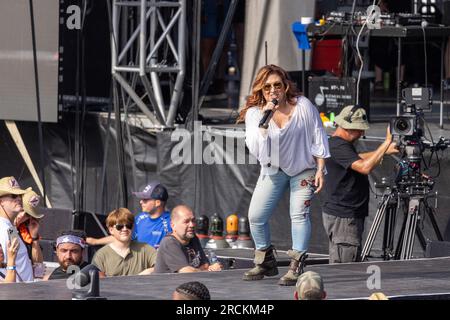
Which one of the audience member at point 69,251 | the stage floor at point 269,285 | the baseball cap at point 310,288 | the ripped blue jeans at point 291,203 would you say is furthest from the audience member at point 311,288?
the audience member at point 69,251

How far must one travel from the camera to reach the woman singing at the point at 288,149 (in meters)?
8.27

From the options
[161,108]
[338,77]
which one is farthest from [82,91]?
[338,77]

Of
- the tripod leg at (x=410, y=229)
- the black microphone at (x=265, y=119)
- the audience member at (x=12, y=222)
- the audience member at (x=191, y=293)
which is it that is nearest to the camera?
the audience member at (x=191, y=293)

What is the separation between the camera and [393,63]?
16.0m

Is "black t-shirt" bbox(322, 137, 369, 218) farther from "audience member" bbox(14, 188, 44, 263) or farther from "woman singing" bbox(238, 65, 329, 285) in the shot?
"audience member" bbox(14, 188, 44, 263)

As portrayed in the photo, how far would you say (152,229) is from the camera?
36.1ft

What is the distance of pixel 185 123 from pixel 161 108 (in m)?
0.28

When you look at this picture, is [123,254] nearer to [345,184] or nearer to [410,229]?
[345,184]

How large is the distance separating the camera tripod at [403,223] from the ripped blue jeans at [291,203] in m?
2.09

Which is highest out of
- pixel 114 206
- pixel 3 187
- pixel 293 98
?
pixel 293 98

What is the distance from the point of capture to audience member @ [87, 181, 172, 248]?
36.0 feet

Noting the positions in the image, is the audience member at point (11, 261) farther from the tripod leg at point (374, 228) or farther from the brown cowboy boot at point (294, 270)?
the tripod leg at point (374, 228)

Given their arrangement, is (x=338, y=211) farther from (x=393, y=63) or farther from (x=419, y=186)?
(x=393, y=63)

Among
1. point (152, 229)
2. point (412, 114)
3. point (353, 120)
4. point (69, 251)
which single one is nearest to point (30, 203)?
point (69, 251)
